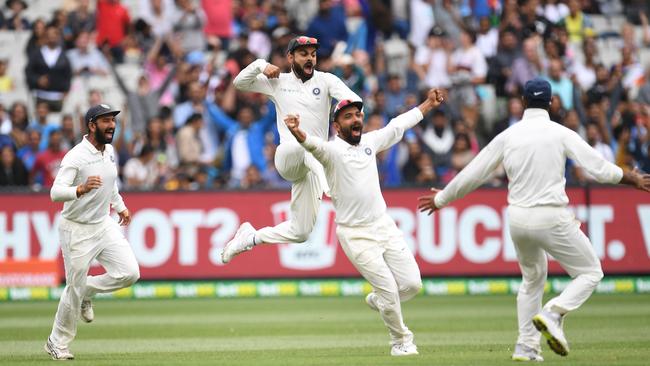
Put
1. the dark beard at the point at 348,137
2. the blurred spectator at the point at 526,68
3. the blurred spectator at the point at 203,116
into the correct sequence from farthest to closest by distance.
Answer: the blurred spectator at the point at 526,68 < the blurred spectator at the point at 203,116 < the dark beard at the point at 348,137

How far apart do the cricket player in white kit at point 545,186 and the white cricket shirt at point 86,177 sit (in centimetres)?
315

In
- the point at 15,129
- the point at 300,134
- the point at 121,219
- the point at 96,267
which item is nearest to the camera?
the point at 300,134

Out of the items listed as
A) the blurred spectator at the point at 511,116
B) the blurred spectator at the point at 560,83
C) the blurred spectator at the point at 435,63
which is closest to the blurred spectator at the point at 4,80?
the blurred spectator at the point at 435,63

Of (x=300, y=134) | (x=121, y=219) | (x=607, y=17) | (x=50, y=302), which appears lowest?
(x=50, y=302)

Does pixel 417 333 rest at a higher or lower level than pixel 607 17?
lower

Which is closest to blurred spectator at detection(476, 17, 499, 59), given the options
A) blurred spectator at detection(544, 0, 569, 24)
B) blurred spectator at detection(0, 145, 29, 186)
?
blurred spectator at detection(544, 0, 569, 24)

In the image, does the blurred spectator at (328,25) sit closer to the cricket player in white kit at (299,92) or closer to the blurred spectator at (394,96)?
the blurred spectator at (394,96)

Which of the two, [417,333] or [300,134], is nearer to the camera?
[300,134]

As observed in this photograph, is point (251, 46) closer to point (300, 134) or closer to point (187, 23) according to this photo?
point (187, 23)

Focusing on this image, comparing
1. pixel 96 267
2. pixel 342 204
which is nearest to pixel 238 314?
pixel 96 267

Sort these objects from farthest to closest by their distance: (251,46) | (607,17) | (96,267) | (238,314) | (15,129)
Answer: (607,17)
(251,46)
(15,129)
(96,267)
(238,314)

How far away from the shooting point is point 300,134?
34.6ft

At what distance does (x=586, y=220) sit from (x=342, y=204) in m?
8.41

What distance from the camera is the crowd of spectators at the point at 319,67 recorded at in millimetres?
19766
